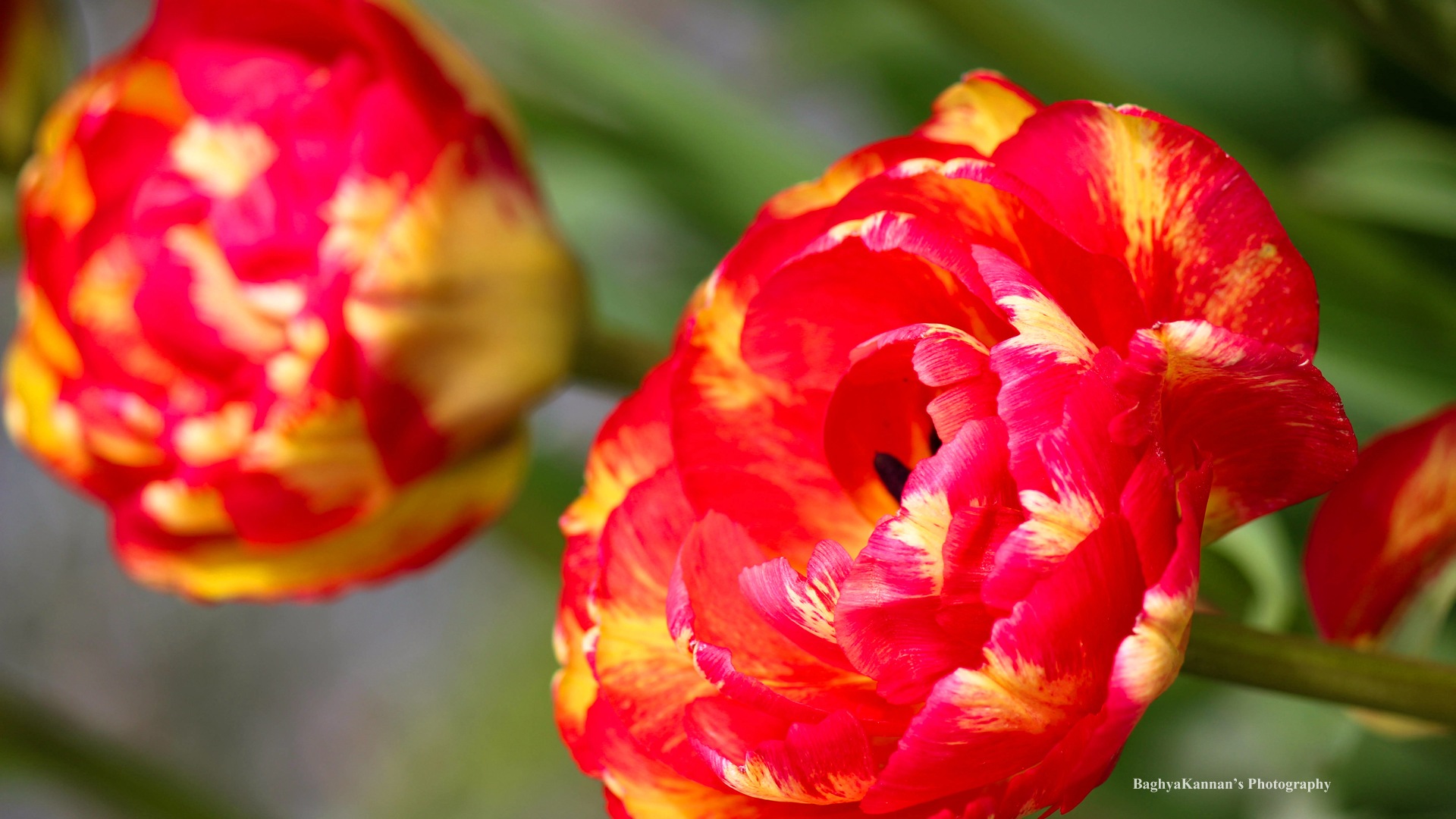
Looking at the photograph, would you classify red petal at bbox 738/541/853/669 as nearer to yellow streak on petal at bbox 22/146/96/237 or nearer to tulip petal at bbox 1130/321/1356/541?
tulip petal at bbox 1130/321/1356/541

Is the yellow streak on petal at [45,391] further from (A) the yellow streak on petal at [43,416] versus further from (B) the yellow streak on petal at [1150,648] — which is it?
(B) the yellow streak on petal at [1150,648]

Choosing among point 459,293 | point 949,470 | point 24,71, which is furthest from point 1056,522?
point 24,71

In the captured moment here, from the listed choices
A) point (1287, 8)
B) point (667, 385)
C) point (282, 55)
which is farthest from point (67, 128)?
point (1287, 8)

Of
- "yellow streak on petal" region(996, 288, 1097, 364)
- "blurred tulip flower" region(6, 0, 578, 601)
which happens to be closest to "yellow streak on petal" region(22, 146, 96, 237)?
"blurred tulip flower" region(6, 0, 578, 601)

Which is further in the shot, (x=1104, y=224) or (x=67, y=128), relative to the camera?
(x=67, y=128)

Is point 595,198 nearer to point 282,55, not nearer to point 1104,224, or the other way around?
point 282,55

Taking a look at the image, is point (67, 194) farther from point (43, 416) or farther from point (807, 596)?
point (807, 596)
